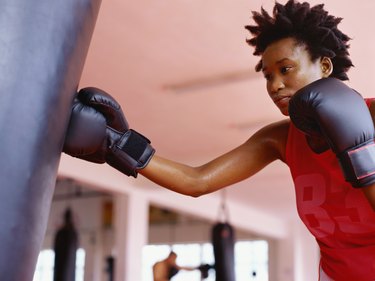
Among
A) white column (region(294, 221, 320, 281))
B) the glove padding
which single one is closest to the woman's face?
the glove padding

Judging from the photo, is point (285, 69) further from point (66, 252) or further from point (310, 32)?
point (66, 252)

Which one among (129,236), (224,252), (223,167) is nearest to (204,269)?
(224,252)

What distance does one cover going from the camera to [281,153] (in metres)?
1.85

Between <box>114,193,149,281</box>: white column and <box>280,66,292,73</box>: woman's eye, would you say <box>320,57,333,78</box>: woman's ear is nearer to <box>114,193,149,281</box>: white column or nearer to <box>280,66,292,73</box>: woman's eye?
<box>280,66,292,73</box>: woman's eye

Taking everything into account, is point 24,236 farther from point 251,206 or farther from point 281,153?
point 251,206

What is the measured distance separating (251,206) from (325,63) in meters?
9.36

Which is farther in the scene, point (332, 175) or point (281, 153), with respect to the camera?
point (281, 153)

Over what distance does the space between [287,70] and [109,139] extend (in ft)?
1.57

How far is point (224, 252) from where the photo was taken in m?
7.19

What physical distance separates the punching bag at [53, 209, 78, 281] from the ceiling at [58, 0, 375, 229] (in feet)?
2.07

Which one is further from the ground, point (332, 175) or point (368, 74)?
point (368, 74)

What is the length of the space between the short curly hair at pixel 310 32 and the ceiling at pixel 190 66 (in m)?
2.12

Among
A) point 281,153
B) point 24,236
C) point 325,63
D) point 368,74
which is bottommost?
point 24,236

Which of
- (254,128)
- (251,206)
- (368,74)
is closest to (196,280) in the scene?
(251,206)
